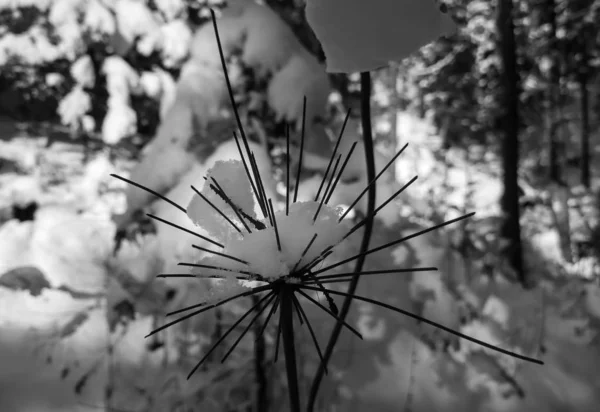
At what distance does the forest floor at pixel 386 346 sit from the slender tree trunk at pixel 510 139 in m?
0.77

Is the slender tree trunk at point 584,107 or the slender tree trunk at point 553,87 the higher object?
the slender tree trunk at point 584,107

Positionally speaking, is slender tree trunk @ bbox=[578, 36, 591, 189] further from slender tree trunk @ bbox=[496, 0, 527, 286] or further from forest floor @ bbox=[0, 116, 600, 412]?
forest floor @ bbox=[0, 116, 600, 412]

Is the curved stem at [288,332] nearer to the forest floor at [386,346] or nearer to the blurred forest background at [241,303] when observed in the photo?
the blurred forest background at [241,303]

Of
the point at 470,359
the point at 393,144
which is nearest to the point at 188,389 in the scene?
the point at 470,359

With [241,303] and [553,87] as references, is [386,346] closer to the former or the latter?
[241,303]

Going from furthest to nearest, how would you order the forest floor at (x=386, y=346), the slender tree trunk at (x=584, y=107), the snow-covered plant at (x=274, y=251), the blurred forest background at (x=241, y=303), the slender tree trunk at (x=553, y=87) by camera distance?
the slender tree trunk at (x=584, y=107), the slender tree trunk at (x=553, y=87), the forest floor at (x=386, y=346), the blurred forest background at (x=241, y=303), the snow-covered plant at (x=274, y=251)

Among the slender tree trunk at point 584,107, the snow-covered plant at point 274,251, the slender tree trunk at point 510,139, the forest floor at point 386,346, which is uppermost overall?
the slender tree trunk at point 584,107

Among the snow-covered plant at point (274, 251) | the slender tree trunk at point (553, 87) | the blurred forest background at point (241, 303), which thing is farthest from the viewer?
the slender tree trunk at point (553, 87)

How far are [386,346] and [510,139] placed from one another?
8.05 feet

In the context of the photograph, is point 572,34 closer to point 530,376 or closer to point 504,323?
point 504,323

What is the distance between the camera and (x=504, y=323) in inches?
88.8

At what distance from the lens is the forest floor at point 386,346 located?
64.4 inches

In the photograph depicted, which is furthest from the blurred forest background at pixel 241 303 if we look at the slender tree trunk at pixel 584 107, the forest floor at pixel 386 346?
the slender tree trunk at pixel 584 107

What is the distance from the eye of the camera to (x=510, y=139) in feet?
11.7
